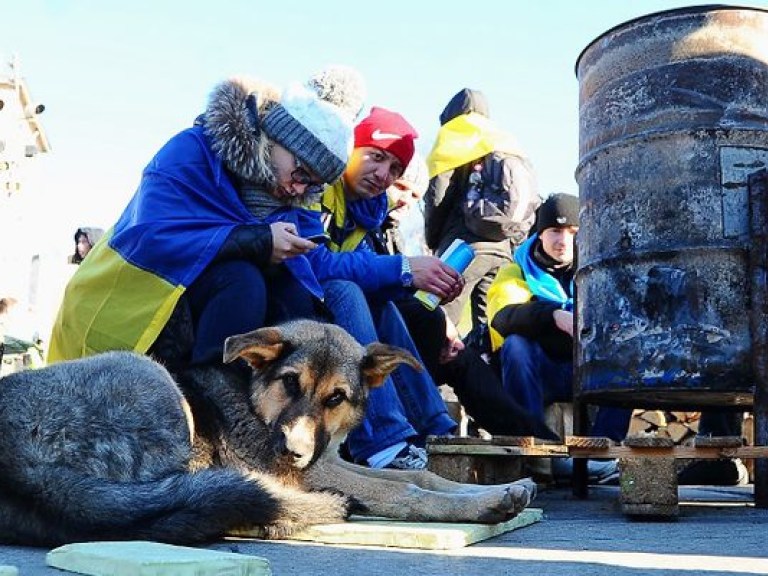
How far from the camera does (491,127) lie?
8.70 metres

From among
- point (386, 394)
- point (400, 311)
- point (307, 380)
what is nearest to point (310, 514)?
point (307, 380)

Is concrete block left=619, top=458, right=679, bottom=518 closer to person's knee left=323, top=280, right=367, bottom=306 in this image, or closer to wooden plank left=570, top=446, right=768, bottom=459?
wooden plank left=570, top=446, right=768, bottom=459

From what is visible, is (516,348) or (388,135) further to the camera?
(516,348)

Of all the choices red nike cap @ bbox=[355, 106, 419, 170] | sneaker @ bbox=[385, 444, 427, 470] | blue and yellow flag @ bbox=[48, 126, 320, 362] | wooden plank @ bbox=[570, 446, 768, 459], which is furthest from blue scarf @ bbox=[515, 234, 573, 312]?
blue and yellow flag @ bbox=[48, 126, 320, 362]

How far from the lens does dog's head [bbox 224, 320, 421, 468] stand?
3.84 metres

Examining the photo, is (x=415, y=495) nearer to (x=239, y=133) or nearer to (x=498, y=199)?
(x=239, y=133)

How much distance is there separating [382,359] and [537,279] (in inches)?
110

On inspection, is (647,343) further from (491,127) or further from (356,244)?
(491,127)

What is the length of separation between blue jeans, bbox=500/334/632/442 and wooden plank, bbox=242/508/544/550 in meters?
2.68

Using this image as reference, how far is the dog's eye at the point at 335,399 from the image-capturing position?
13.3ft

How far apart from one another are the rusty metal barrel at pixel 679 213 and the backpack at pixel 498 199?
8.84 ft

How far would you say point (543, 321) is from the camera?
638cm

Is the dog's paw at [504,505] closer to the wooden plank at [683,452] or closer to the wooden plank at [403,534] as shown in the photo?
the wooden plank at [403,534]

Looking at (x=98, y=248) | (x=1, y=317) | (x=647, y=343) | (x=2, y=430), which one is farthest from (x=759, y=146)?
(x=1, y=317)
